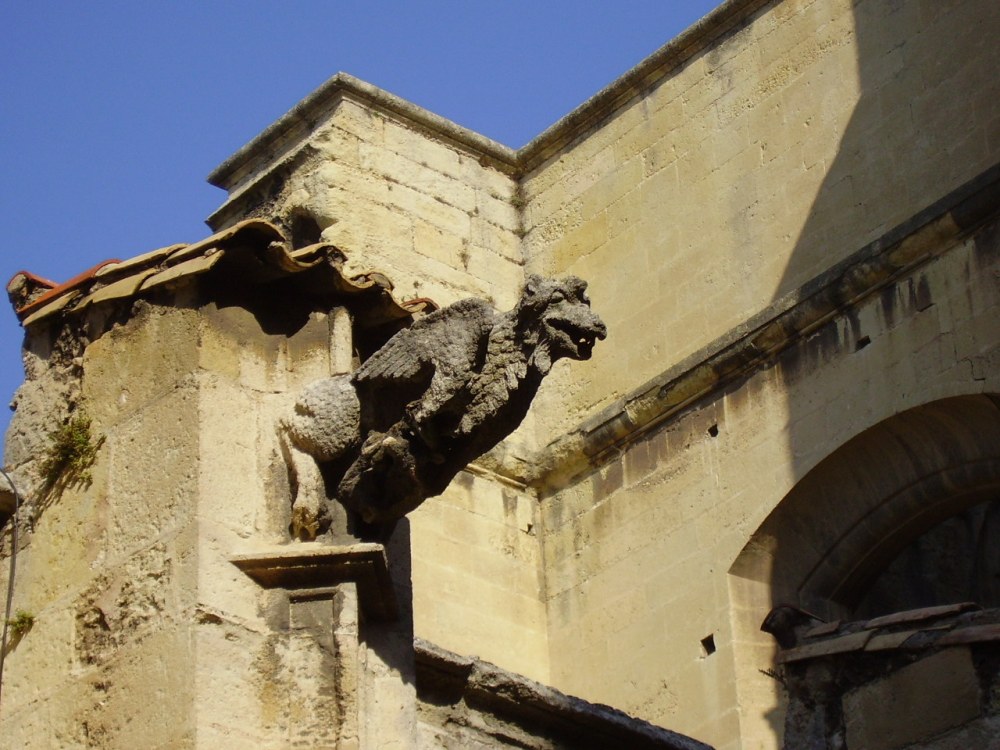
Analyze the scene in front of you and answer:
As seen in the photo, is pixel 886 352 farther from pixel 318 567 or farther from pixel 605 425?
pixel 318 567

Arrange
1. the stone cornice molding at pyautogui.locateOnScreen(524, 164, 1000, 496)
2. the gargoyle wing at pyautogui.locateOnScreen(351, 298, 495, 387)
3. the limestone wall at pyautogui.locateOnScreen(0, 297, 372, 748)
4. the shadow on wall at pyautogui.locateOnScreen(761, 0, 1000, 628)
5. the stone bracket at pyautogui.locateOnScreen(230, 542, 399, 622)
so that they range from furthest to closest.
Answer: the shadow on wall at pyautogui.locateOnScreen(761, 0, 1000, 628) < the stone cornice molding at pyautogui.locateOnScreen(524, 164, 1000, 496) < the gargoyle wing at pyautogui.locateOnScreen(351, 298, 495, 387) < the stone bracket at pyautogui.locateOnScreen(230, 542, 399, 622) < the limestone wall at pyautogui.locateOnScreen(0, 297, 372, 748)

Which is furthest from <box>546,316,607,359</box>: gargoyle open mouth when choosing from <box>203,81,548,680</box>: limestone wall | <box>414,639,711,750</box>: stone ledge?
<box>203,81,548,680</box>: limestone wall

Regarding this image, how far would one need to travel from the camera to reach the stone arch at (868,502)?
1017cm

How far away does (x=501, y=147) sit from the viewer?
1266cm

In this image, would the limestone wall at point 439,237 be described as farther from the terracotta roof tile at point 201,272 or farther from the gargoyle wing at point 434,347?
the gargoyle wing at point 434,347

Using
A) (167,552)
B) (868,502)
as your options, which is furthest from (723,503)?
(167,552)

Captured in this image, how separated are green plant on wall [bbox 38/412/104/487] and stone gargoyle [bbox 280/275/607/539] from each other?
506 millimetres

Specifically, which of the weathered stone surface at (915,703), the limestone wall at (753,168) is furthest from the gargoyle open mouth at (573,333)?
the limestone wall at (753,168)

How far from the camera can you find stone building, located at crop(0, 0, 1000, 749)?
5.93 metres

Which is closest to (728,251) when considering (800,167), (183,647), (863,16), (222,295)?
(800,167)

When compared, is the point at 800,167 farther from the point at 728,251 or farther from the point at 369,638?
the point at 369,638

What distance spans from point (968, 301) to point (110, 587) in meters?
4.97

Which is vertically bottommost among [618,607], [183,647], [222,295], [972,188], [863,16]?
[183,647]

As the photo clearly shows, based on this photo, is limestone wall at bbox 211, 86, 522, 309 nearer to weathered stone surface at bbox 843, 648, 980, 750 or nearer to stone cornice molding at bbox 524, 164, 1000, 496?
stone cornice molding at bbox 524, 164, 1000, 496
